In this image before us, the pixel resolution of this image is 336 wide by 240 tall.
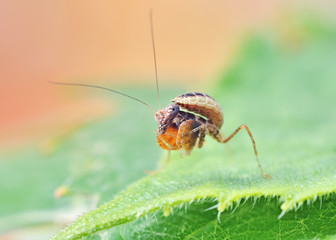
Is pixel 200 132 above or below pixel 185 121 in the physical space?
below

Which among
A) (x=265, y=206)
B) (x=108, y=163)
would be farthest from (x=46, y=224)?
(x=265, y=206)

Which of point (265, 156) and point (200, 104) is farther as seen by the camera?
point (265, 156)

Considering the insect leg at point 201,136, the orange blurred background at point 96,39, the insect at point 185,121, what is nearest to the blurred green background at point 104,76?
the orange blurred background at point 96,39

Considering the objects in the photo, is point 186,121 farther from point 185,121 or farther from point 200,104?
point 200,104

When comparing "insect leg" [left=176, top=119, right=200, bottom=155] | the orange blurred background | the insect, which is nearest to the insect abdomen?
the insect

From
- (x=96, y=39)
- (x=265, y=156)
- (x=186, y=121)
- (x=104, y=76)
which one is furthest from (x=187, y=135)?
(x=96, y=39)

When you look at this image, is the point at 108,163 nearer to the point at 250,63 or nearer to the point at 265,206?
the point at 265,206
